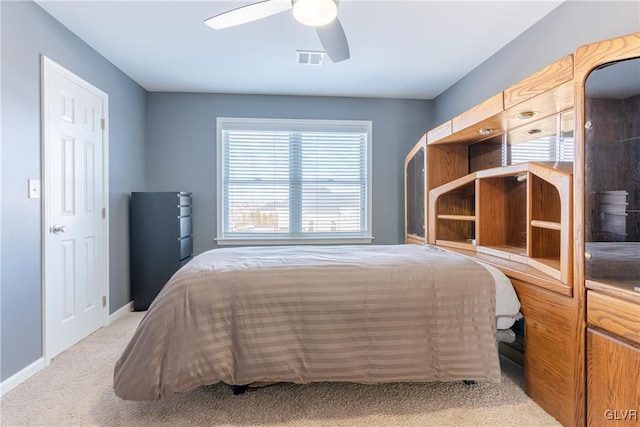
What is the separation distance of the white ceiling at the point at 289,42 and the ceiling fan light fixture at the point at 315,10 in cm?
56

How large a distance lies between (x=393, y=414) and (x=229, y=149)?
3338mm

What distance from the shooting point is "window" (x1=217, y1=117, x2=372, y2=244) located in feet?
13.3

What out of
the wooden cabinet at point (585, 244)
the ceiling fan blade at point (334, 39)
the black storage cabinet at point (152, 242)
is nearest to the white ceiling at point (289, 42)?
the ceiling fan blade at point (334, 39)

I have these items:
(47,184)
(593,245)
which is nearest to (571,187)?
(593,245)

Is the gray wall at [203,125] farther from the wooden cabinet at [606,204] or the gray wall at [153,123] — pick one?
the wooden cabinet at [606,204]

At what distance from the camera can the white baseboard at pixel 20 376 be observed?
1.89 meters

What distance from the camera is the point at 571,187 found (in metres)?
1.52

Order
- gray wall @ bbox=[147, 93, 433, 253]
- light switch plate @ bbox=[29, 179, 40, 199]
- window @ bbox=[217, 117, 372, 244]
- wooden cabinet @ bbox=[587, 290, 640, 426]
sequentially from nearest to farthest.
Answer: wooden cabinet @ bbox=[587, 290, 640, 426] → light switch plate @ bbox=[29, 179, 40, 199] → gray wall @ bbox=[147, 93, 433, 253] → window @ bbox=[217, 117, 372, 244]

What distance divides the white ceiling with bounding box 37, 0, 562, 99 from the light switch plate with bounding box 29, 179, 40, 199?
3.95ft

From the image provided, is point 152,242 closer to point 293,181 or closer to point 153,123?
point 153,123

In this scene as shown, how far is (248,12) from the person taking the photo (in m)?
1.79

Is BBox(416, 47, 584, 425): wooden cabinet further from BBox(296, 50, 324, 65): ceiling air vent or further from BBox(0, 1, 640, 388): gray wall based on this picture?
BBox(296, 50, 324, 65): ceiling air vent

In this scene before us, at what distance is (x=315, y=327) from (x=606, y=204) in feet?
4.87

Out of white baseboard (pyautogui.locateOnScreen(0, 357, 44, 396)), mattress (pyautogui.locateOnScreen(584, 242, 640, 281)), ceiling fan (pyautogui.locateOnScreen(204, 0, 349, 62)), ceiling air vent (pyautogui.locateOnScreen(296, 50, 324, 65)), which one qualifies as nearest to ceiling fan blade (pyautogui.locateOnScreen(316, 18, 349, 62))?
ceiling fan (pyautogui.locateOnScreen(204, 0, 349, 62))
